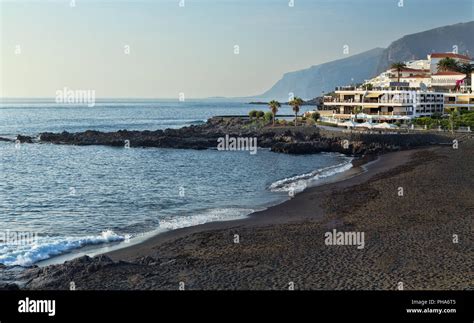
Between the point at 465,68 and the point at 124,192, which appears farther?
the point at 465,68

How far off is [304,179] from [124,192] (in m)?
12.7

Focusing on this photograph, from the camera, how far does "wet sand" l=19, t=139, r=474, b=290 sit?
505 inches

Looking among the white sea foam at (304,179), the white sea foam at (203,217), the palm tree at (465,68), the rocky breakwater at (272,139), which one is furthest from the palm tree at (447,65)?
the white sea foam at (203,217)

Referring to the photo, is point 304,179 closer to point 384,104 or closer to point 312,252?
point 312,252

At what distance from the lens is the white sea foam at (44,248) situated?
653 inches

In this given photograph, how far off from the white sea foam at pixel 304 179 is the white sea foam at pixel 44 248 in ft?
45.3

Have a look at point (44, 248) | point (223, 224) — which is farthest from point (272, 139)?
point (44, 248)

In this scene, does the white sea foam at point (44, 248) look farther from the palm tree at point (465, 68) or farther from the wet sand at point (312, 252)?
the palm tree at point (465, 68)

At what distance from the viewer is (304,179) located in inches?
1420

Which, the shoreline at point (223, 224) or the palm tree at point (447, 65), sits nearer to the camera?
the shoreline at point (223, 224)

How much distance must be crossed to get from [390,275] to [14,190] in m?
27.2

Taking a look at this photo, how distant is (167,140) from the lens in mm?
67000
